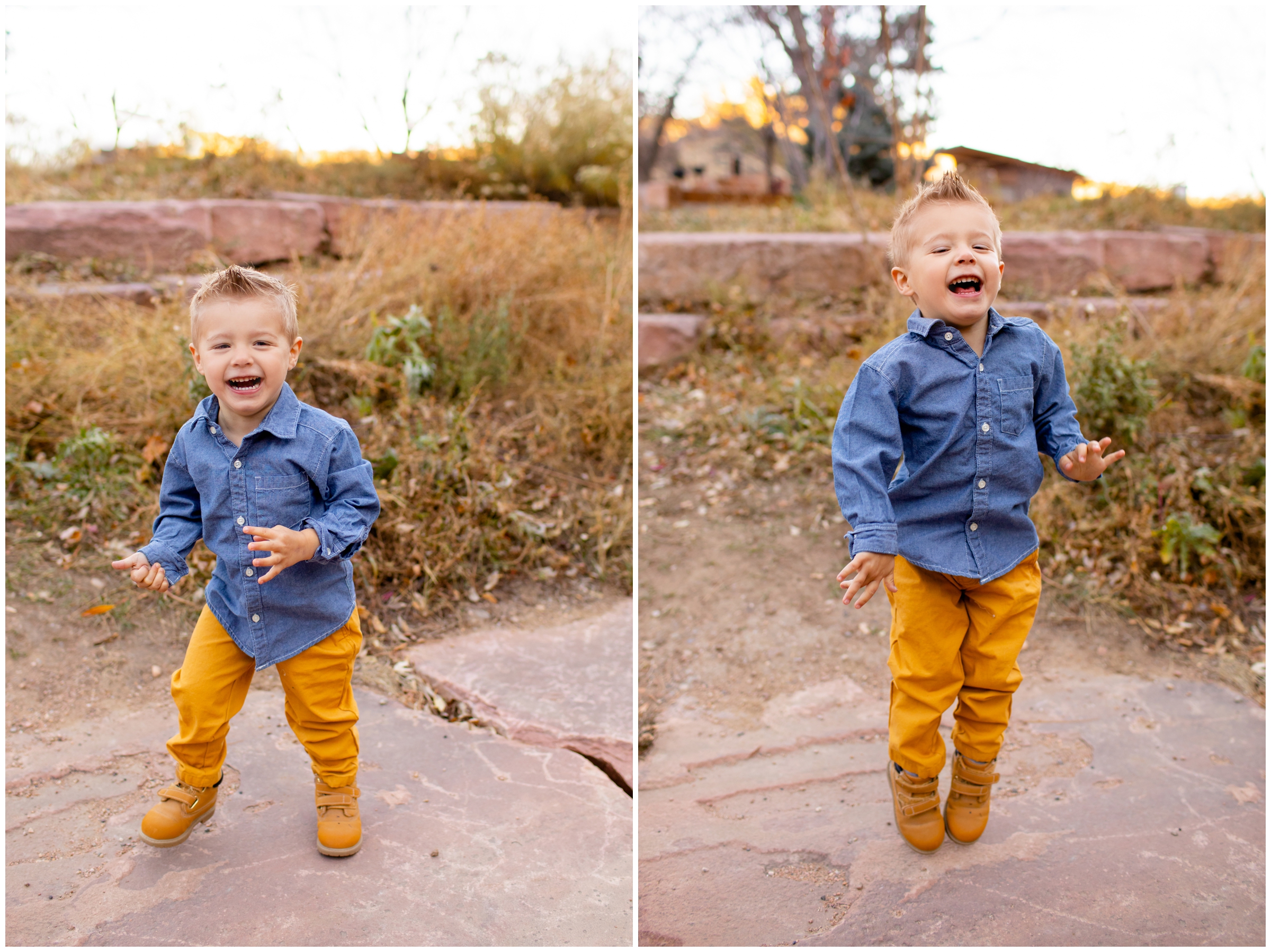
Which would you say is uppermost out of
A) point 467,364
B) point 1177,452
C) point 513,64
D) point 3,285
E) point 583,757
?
point 513,64

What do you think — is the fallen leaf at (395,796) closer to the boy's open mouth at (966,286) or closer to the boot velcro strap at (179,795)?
the boot velcro strap at (179,795)

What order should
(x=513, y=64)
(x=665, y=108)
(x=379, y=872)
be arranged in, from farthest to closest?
1. (x=665, y=108)
2. (x=513, y=64)
3. (x=379, y=872)

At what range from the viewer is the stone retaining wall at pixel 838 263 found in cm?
526

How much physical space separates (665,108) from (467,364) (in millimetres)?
6602

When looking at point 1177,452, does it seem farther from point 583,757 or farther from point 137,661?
point 137,661

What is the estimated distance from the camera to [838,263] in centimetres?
529

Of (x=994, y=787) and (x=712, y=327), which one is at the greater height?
(x=712, y=327)

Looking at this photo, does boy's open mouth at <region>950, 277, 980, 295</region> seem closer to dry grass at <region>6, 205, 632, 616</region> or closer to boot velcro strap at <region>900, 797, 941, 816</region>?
boot velcro strap at <region>900, 797, 941, 816</region>

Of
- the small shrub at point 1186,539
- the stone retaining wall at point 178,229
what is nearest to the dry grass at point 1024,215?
the stone retaining wall at point 178,229

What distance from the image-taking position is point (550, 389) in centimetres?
432

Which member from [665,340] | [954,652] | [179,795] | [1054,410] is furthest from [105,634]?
[665,340]

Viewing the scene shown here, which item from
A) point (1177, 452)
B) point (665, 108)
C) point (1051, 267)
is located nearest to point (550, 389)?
point (1177, 452)

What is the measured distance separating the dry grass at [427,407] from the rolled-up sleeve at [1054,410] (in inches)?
77.2

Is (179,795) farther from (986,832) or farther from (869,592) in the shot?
(986,832)
